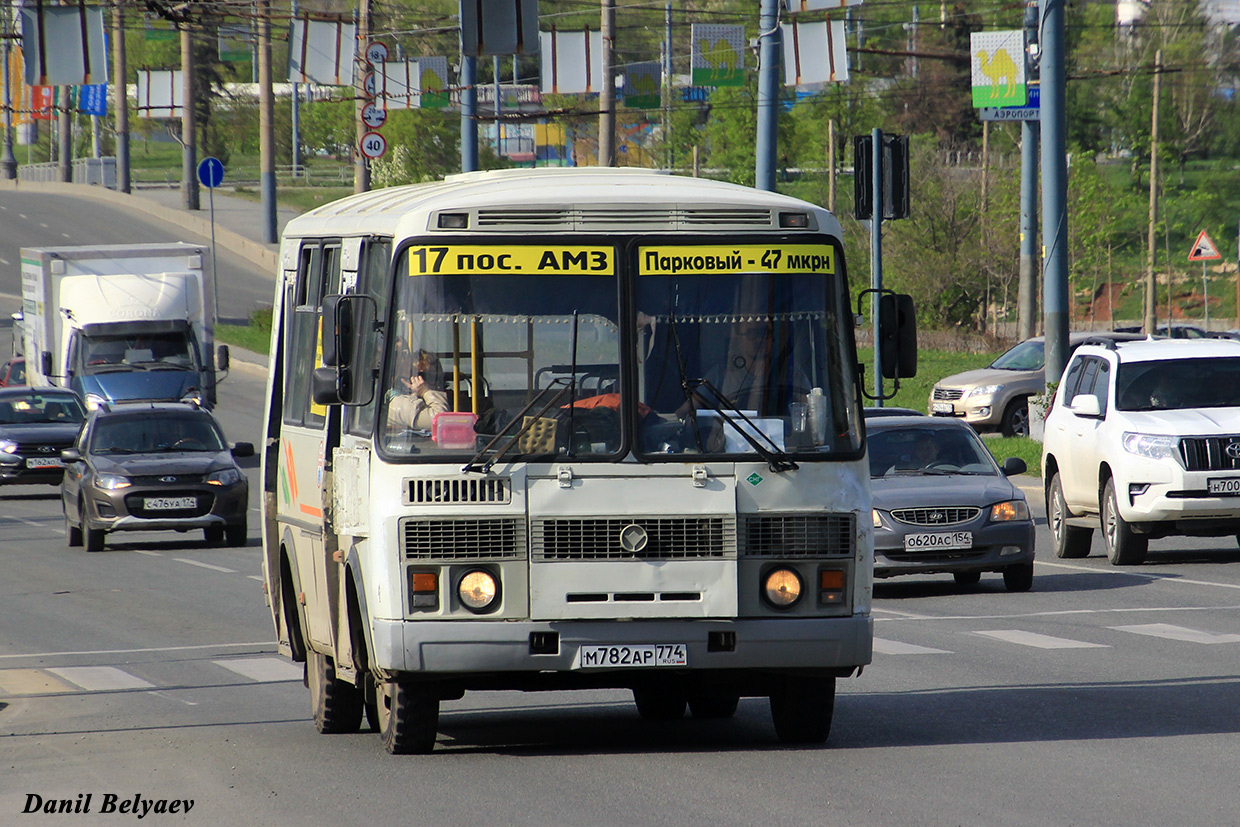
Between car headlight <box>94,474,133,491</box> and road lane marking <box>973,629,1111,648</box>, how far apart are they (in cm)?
1248

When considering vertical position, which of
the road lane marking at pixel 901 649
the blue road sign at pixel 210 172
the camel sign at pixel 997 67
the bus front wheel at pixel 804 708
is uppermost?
the camel sign at pixel 997 67

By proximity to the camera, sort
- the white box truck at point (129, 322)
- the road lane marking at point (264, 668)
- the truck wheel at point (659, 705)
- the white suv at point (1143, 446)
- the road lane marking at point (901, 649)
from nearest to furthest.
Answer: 1. the truck wheel at point (659, 705)
2. the road lane marking at point (264, 668)
3. the road lane marking at point (901, 649)
4. the white suv at point (1143, 446)
5. the white box truck at point (129, 322)

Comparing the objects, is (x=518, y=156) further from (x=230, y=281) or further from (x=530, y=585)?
(x=530, y=585)

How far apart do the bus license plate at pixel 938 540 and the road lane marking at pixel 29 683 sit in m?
7.21

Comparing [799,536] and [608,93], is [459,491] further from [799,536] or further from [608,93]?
[608,93]

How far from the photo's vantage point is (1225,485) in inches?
714

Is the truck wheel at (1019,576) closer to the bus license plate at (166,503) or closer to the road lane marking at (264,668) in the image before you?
the road lane marking at (264,668)

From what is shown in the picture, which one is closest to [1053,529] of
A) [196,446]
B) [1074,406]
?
[1074,406]

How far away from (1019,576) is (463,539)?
9923 millimetres

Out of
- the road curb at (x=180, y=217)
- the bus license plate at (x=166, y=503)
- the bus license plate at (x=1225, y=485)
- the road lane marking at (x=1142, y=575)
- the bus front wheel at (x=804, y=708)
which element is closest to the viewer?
the bus front wheel at (x=804, y=708)

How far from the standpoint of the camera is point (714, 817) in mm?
7547

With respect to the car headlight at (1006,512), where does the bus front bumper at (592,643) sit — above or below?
above

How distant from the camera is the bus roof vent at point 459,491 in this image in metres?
8.62

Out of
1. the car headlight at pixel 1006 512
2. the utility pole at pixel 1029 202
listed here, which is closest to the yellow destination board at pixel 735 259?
the car headlight at pixel 1006 512
